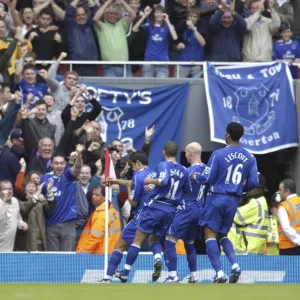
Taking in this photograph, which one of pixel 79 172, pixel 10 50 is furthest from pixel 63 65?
pixel 79 172

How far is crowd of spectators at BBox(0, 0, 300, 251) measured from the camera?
17688 mm

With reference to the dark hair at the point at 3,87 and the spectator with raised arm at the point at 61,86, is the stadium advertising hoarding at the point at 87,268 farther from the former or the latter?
the spectator with raised arm at the point at 61,86

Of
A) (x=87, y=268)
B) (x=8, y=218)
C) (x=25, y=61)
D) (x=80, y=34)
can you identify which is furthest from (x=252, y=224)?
(x=80, y=34)

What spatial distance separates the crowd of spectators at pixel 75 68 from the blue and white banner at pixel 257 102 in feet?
1.34

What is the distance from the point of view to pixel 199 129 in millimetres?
21562

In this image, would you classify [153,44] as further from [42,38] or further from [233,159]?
[233,159]

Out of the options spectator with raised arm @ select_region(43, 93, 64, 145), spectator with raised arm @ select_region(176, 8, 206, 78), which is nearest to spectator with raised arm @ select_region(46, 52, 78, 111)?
A: spectator with raised arm @ select_region(43, 93, 64, 145)

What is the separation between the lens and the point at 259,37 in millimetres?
21859

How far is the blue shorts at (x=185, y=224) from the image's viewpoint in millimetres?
15898

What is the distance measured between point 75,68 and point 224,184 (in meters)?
6.61

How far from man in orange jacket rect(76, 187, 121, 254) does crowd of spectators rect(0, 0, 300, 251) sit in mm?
344

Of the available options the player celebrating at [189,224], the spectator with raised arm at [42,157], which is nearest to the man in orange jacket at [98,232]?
the spectator with raised arm at [42,157]

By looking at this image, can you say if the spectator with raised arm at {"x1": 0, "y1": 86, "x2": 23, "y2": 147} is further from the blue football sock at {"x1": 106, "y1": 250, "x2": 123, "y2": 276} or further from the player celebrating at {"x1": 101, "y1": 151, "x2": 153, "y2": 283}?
the blue football sock at {"x1": 106, "y1": 250, "x2": 123, "y2": 276}

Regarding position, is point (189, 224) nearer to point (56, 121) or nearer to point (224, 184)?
point (224, 184)
